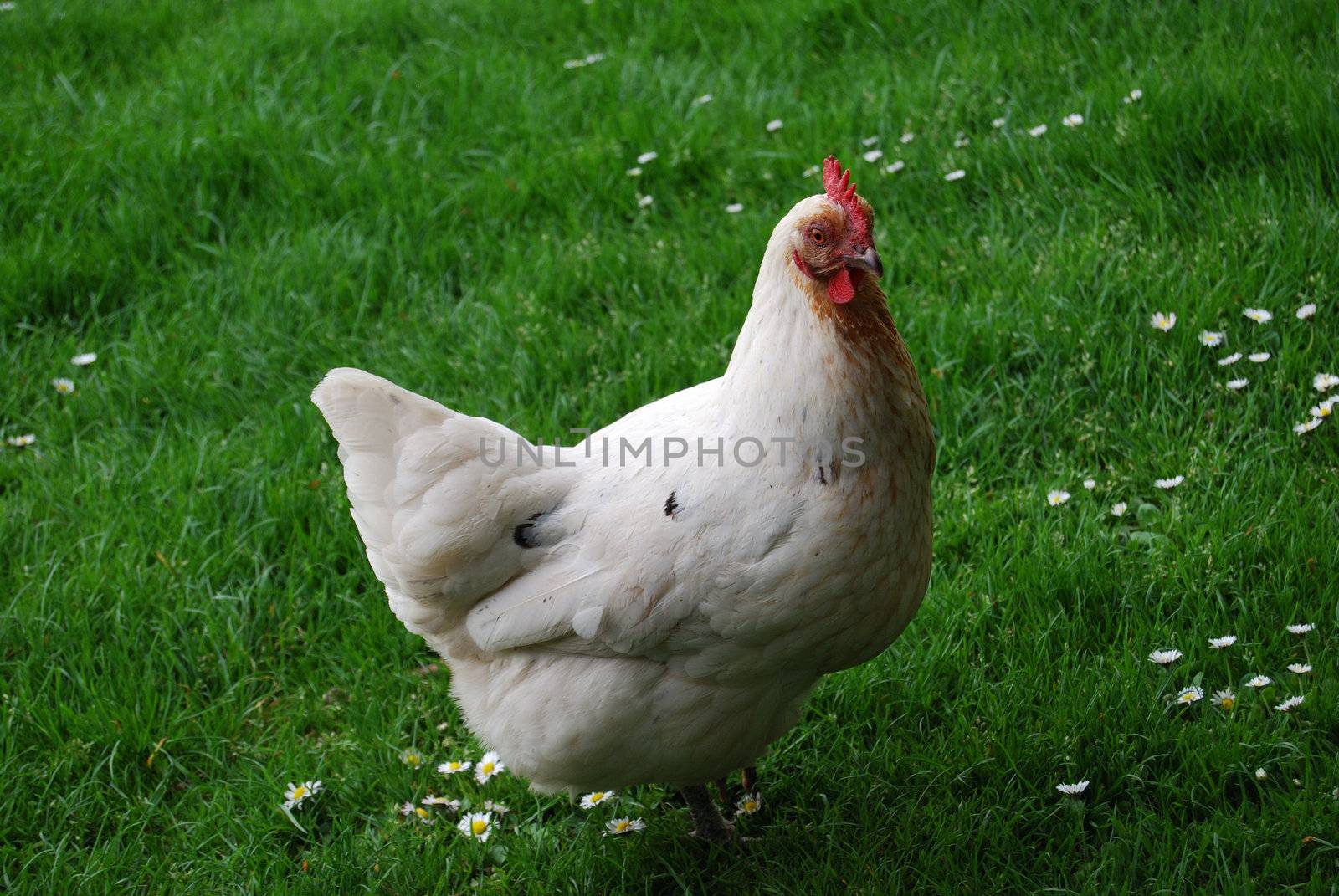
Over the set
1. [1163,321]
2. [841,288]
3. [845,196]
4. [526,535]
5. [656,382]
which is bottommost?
[656,382]

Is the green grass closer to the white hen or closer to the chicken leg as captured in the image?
the chicken leg

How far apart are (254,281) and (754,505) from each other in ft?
11.3

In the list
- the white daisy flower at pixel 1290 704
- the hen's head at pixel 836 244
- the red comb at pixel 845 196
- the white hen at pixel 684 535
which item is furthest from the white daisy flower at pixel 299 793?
the white daisy flower at pixel 1290 704

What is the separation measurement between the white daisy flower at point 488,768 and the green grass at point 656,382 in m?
0.08

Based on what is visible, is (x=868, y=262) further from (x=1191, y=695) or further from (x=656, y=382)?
(x=656, y=382)

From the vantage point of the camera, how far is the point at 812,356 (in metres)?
2.69

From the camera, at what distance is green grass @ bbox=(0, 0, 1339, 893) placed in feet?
10.7

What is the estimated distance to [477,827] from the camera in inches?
132

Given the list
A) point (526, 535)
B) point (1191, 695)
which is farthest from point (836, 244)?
point (1191, 695)

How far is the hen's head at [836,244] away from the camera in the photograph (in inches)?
103

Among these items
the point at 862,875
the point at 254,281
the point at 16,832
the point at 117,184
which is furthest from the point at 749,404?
the point at 117,184

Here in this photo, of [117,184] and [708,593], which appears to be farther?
[117,184]

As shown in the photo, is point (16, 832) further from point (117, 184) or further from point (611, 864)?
point (117, 184)

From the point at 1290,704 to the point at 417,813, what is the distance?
7.86ft
